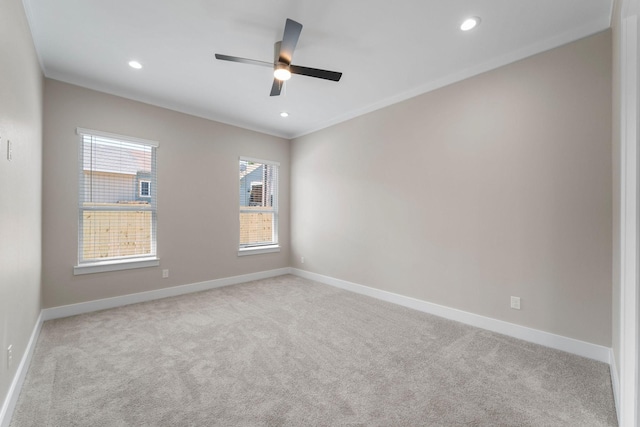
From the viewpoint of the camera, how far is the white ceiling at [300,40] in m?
2.13

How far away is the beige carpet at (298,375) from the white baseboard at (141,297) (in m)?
0.14

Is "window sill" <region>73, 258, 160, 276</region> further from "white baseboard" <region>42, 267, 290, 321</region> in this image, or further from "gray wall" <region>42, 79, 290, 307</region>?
"white baseboard" <region>42, 267, 290, 321</region>

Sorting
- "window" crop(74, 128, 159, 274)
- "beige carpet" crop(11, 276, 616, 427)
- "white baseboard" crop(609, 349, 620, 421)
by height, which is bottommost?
"beige carpet" crop(11, 276, 616, 427)

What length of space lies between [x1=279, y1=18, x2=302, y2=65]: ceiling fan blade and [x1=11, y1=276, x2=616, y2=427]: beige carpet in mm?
2573

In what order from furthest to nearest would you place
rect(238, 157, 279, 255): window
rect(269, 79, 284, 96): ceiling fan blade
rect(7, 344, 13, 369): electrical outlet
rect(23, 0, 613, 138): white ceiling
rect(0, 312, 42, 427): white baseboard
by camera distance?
rect(238, 157, 279, 255): window < rect(269, 79, 284, 96): ceiling fan blade < rect(23, 0, 613, 138): white ceiling < rect(7, 344, 13, 369): electrical outlet < rect(0, 312, 42, 427): white baseboard

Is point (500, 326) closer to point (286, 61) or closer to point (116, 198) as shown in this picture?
point (286, 61)

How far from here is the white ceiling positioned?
6.98ft

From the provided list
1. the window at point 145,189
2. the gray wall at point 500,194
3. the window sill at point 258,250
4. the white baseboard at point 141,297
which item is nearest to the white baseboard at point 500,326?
the gray wall at point 500,194

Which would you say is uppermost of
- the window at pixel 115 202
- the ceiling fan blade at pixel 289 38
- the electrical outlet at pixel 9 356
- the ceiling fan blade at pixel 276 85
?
the ceiling fan blade at pixel 289 38

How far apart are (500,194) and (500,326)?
1345 mm

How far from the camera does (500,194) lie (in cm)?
278

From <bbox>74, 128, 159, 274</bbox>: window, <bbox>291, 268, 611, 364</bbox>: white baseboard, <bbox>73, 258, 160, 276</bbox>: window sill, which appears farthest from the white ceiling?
<bbox>291, 268, 611, 364</bbox>: white baseboard

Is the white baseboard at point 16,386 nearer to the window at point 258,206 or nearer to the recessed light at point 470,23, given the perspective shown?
the window at point 258,206

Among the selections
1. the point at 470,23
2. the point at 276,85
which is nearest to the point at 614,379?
the point at 470,23
